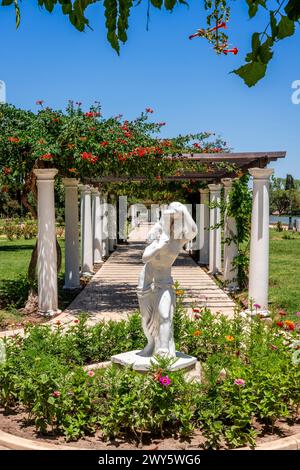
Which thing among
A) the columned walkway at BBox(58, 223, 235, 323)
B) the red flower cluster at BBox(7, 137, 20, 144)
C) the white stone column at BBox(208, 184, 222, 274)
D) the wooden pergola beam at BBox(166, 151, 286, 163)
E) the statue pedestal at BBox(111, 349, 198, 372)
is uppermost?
the red flower cluster at BBox(7, 137, 20, 144)

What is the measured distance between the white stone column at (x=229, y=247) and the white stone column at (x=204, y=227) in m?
4.66

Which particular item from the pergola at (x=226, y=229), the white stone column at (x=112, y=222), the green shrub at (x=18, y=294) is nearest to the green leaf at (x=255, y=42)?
the pergola at (x=226, y=229)

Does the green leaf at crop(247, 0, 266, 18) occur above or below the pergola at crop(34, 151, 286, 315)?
above

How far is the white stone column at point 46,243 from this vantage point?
30.2 ft

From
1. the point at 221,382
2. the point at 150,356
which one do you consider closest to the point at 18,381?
the point at 150,356

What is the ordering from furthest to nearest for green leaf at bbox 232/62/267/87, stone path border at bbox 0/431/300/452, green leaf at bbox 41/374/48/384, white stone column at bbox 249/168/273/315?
white stone column at bbox 249/168/273/315 < green leaf at bbox 41/374/48/384 < stone path border at bbox 0/431/300/452 < green leaf at bbox 232/62/267/87

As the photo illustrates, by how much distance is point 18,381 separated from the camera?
4.63m

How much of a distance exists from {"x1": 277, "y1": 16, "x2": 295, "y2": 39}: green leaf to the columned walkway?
4898 millimetres

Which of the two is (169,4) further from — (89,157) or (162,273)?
(89,157)

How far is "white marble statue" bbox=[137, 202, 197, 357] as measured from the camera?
4.88 m

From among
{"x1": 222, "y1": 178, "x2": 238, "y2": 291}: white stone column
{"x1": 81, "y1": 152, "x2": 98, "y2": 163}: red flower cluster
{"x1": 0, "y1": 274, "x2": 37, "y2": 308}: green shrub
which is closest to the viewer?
{"x1": 81, "y1": 152, "x2": 98, "y2": 163}: red flower cluster

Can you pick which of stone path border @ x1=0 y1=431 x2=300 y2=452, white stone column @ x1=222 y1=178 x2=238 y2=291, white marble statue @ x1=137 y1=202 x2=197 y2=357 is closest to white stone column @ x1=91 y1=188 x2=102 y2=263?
white stone column @ x1=222 y1=178 x2=238 y2=291

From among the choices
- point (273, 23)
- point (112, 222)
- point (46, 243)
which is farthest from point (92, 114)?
point (112, 222)

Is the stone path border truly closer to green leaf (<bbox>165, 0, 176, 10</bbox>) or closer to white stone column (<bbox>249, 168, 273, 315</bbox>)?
green leaf (<bbox>165, 0, 176, 10</bbox>)
